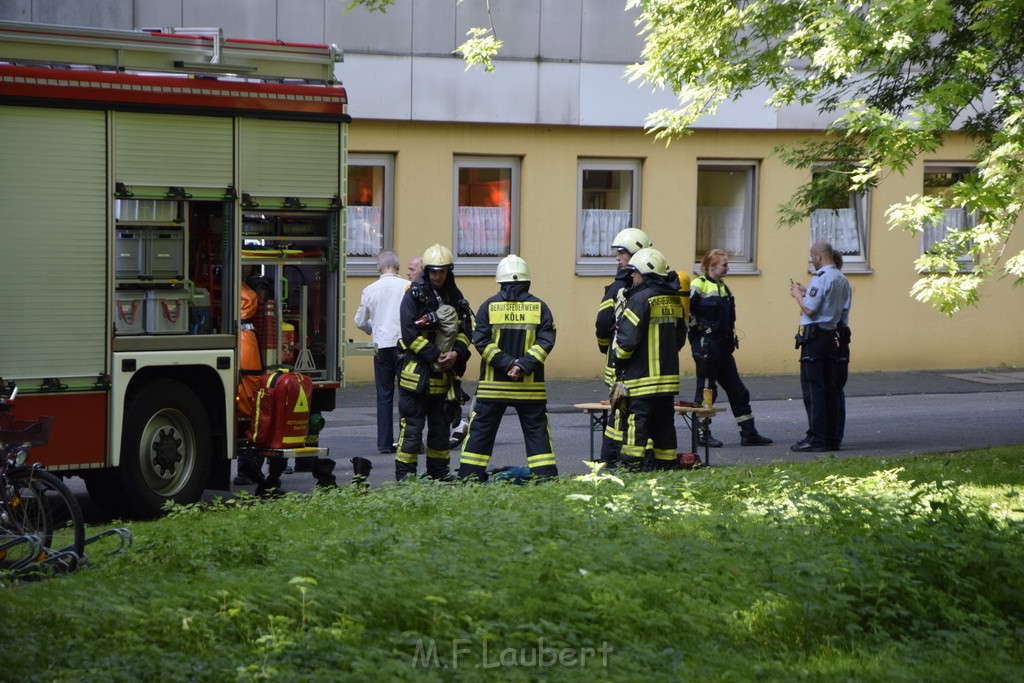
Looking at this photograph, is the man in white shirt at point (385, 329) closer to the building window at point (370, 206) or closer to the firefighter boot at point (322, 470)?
the firefighter boot at point (322, 470)

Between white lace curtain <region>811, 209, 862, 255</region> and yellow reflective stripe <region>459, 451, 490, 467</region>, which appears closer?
yellow reflective stripe <region>459, 451, 490, 467</region>

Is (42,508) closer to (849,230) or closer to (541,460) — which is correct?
(541,460)

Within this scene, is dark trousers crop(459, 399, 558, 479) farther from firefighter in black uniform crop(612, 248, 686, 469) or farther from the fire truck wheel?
the fire truck wheel

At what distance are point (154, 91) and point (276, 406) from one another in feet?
7.86

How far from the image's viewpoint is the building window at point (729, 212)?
21.0m

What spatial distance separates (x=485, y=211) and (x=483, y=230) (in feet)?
0.87

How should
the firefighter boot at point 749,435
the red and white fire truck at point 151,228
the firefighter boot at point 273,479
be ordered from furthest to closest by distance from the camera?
the firefighter boot at point 749,435 → the firefighter boot at point 273,479 → the red and white fire truck at point 151,228

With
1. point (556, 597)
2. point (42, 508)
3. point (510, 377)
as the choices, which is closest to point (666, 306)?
point (510, 377)

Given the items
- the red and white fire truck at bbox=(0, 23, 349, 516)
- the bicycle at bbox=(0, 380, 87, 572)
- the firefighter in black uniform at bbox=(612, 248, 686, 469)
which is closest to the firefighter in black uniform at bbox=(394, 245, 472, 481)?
the red and white fire truck at bbox=(0, 23, 349, 516)

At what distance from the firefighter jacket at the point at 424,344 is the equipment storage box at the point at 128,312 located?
74.9 inches

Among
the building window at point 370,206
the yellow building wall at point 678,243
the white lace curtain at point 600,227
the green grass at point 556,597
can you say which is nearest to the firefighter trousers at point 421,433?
the green grass at point 556,597

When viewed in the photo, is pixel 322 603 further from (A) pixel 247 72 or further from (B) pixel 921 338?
(B) pixel 921 338

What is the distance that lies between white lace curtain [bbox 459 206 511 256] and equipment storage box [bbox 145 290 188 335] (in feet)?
32.4

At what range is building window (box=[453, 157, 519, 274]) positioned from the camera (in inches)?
771
